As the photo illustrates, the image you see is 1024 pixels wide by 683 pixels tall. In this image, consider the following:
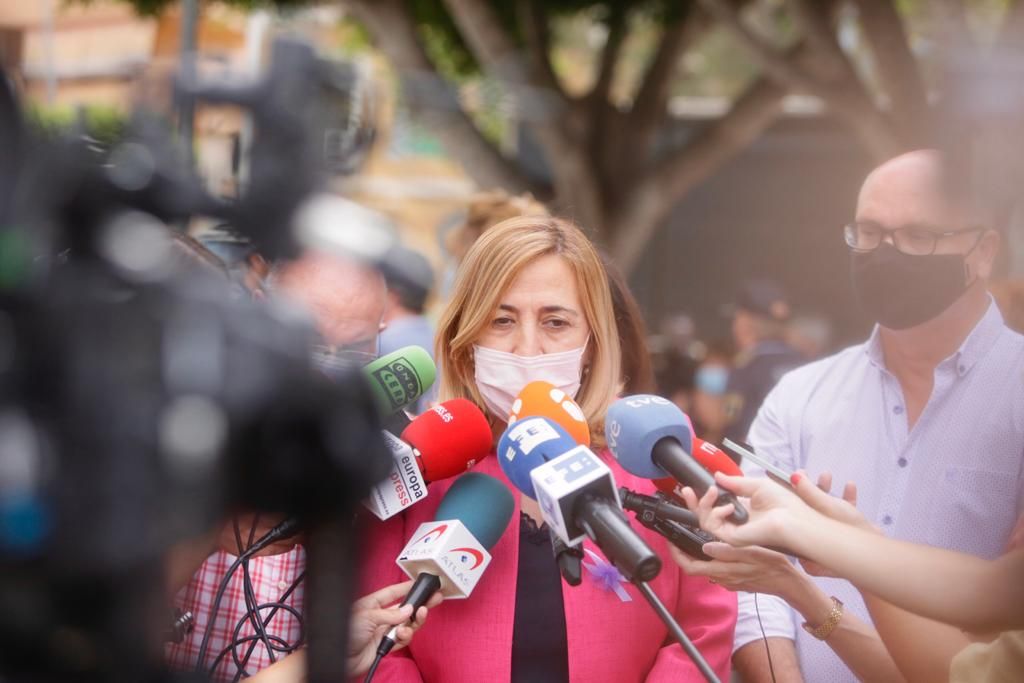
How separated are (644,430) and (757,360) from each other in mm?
4981

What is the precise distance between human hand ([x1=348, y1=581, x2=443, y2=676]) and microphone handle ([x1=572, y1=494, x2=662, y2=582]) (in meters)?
0.44

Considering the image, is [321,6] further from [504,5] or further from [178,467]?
[178,467]

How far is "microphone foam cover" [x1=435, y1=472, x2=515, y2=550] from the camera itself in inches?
88.7

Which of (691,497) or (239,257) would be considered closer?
(239,257)

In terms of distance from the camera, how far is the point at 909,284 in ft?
8.55

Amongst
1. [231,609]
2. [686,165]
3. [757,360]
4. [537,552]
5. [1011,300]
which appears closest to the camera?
[231,609]

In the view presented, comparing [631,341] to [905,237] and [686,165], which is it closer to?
[905,237]

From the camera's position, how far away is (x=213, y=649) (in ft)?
5.72

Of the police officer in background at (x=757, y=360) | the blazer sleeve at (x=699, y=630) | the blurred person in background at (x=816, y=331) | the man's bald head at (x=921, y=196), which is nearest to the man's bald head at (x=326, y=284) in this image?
the blazer sleeve at (x=699, y=630)

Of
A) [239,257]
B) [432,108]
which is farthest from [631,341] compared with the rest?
[432,108]

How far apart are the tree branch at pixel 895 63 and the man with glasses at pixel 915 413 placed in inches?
214

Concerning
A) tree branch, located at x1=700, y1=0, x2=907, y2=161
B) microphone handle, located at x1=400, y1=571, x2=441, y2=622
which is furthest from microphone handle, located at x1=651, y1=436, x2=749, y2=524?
tree branch, located at x1=700, y1=0, x2=907, y2=161

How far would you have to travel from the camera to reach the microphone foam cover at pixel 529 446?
2.00m

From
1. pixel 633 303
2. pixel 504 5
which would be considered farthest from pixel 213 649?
pixel 504 5
